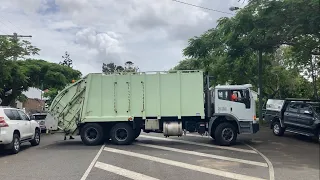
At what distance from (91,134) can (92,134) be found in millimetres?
43

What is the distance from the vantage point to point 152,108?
15375mm

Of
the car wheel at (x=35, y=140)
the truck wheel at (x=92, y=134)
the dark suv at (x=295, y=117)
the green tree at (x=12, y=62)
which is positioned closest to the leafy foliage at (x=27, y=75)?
the green tree at (x=12, y=62)

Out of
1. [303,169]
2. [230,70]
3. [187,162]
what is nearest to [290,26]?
[303,169]

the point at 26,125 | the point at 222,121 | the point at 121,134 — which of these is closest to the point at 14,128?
the point at 26,125

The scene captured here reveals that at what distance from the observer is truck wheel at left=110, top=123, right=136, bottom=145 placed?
15.5 m

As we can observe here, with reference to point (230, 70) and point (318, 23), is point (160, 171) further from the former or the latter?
point (230, 70)

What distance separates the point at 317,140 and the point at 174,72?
7.43 meters

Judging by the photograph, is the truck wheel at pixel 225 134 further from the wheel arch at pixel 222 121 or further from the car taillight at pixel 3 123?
the car taillight at pixel 3 123

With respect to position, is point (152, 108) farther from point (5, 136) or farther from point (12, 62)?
point (12, 62)

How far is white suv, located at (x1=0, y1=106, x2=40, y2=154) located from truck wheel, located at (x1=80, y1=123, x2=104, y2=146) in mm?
2174

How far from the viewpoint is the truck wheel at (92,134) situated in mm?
15438

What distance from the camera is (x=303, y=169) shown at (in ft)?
34.5

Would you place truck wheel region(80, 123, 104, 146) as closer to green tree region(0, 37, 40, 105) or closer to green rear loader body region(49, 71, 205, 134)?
green rear loader body region(49, 71, 205, 134)

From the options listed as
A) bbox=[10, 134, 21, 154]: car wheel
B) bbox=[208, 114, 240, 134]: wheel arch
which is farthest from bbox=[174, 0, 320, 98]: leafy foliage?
bbox=[10, 134, 21, 154]: car wheel
